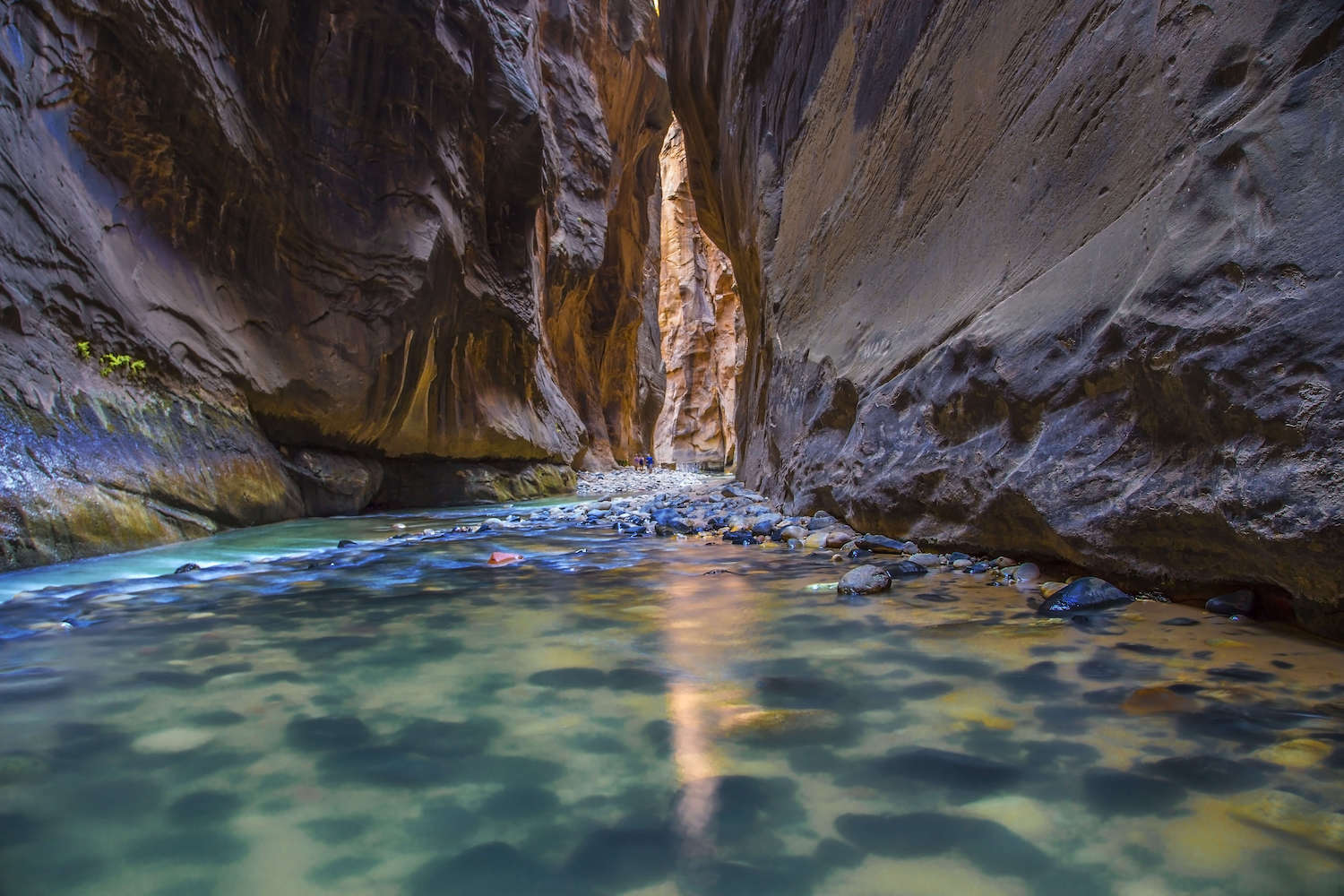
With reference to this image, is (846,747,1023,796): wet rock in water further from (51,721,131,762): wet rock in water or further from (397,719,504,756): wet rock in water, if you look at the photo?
(51,721,131,762): wet rock in water

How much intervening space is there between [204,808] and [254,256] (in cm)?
677

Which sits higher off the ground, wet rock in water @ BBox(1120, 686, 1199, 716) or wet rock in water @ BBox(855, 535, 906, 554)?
wet rock in water @ BBox(855, 535, 906, 554)

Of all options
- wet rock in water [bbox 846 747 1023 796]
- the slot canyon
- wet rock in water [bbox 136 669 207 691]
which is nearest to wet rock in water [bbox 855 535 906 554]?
the slot canyon

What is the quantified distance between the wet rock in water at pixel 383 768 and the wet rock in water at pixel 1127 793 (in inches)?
40.9

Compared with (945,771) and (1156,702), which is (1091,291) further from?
(945,771)

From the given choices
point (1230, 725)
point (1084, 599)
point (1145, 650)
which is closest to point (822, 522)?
point (1084, 599)

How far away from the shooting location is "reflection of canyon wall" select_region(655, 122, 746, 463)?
120 ft

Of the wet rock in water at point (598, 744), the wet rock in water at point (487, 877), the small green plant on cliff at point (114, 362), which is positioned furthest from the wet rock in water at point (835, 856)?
the small green plant on cliff at point (114, 362)

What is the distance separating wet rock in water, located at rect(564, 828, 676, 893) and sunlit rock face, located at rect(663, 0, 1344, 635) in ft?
5.78

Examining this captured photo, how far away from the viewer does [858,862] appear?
92cm

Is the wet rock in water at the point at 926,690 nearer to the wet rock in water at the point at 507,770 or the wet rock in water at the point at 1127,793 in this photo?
the wet rock in water at the point at 1127,793

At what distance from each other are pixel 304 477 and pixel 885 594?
6.28 meters

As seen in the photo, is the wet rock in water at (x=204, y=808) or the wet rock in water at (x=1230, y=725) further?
the wet rock in water at (x=1230, y=725)

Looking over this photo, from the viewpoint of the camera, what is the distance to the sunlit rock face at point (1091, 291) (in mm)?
1816
